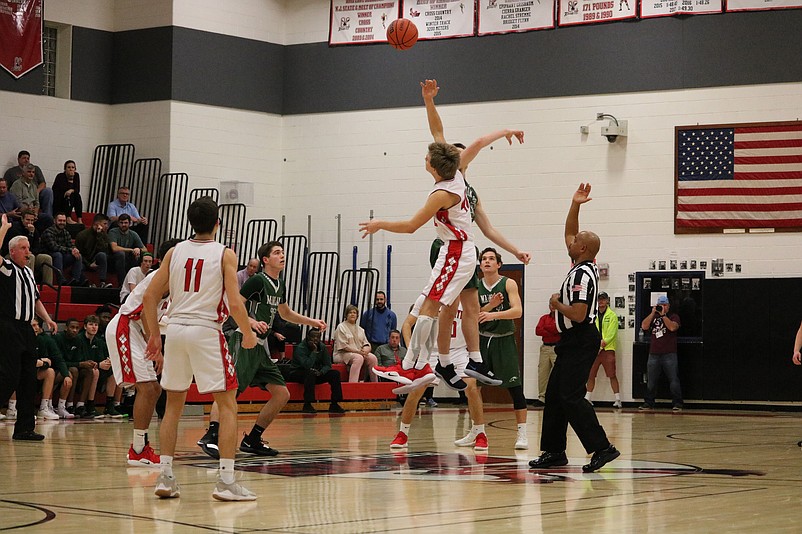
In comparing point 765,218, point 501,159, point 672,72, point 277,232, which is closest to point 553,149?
point 501,159

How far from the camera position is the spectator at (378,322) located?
66.1ft

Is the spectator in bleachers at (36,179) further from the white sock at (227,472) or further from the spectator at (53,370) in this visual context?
the white sock at (227,472)

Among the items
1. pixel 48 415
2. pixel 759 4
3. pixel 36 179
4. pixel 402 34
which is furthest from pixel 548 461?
pixel 36 179

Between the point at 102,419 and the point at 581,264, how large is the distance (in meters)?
8.39

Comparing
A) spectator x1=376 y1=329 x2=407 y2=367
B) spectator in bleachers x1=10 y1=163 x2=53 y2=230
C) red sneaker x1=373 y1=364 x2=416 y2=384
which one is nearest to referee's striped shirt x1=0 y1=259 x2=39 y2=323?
red sneaker x1=373 y1=364 x2=416 y2=384

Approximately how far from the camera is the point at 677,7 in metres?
19.4

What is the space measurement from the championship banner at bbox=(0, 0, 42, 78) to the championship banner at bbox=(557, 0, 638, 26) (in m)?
9.21

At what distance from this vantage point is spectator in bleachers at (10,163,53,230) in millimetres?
18578

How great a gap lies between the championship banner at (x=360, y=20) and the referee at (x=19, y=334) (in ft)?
38.6

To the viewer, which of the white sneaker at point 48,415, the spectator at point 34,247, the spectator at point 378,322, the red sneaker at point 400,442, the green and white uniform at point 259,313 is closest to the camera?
the green and white uniform at point 259,313

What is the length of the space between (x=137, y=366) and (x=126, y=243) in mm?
10306

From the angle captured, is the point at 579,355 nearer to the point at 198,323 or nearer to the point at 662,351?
the point at 198,323

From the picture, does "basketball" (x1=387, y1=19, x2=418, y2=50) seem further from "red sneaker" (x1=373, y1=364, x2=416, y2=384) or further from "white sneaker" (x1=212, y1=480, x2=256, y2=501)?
"white sneaker" (x1=212, y1=480, x2=256, y2=501)

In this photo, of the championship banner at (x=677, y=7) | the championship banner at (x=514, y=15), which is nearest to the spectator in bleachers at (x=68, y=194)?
the championship banner at (x=514, y=15)
